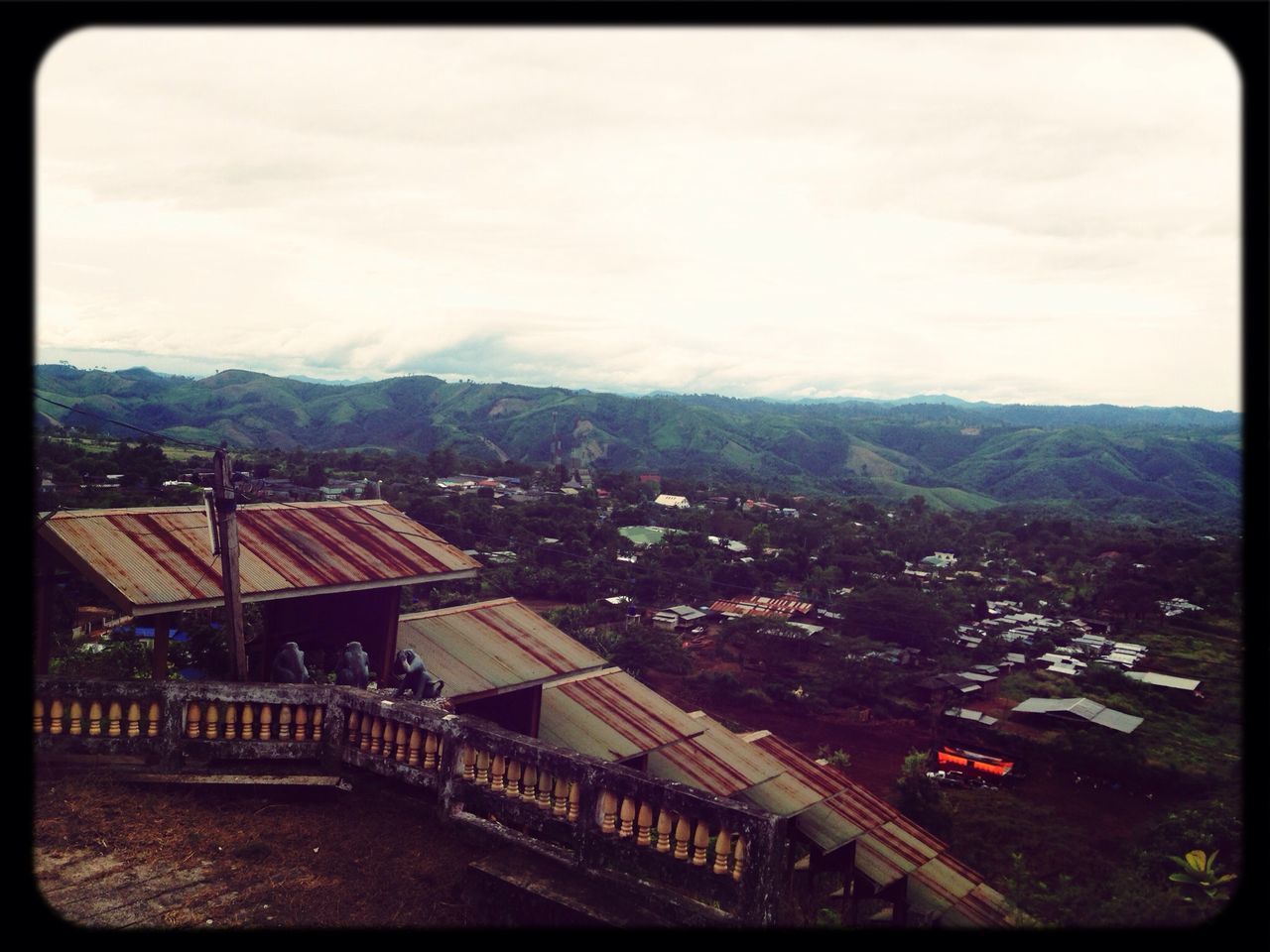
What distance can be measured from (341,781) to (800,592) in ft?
132

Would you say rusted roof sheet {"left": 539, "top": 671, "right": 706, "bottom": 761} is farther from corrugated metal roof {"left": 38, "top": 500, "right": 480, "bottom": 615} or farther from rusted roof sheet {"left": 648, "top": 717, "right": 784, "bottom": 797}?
corrugated metal roof {"left": 38, "top": 500, "right": 480, "bottom": 615}

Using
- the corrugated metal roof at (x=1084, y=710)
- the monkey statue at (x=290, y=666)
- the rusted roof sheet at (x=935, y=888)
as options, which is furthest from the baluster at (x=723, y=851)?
the corrugated metal roof at (x=1084, y=710)

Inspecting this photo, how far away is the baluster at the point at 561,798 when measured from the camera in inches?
216

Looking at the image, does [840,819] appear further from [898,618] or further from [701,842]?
[898,618]

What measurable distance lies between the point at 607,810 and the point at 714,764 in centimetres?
454

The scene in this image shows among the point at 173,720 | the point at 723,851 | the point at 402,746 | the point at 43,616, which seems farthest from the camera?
the point at 43,616

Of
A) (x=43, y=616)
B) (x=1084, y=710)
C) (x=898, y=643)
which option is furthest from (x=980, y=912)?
(x=898, y=643)

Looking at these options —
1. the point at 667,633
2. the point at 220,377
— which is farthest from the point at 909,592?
the point at 220,377

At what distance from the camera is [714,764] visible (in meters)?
9.48

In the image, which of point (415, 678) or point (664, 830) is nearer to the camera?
point (664, 830)

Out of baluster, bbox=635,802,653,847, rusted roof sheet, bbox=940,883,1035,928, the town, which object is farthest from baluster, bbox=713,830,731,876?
rusted roof sheet, bbox=940,883,1035,928

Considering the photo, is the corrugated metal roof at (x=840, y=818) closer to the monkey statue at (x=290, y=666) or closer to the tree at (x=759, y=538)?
the monkey statue at (x=290, y=666)

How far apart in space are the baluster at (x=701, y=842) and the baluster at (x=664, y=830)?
19 cm

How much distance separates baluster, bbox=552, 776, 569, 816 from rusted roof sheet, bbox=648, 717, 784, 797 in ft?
10.7
